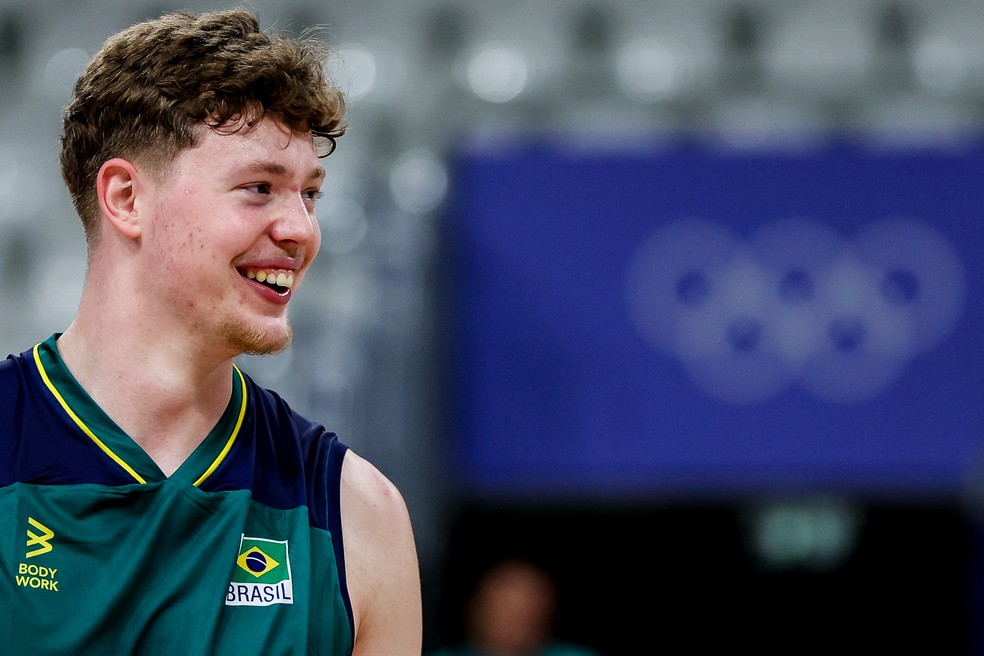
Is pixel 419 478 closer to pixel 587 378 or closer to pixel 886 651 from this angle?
pixel 587 378

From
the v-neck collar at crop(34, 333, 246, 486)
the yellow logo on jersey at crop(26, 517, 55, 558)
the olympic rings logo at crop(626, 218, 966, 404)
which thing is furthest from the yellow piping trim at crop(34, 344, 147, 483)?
the olympic rings logo at crop(626, 218, 966, 404)

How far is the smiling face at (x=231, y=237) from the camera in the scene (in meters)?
2.01

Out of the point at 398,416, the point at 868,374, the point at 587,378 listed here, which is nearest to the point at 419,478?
the point at 398,416

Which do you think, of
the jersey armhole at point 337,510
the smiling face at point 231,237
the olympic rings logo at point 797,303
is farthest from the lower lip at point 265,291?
the olympic rings logo at point 797,303

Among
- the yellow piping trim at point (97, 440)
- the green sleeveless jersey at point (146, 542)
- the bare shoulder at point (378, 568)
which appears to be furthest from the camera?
the bare shoulder at point (378, 568)

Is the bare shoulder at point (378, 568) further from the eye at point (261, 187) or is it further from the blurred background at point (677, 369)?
the blurred background at point (677, 369)

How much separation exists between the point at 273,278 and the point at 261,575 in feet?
1.42

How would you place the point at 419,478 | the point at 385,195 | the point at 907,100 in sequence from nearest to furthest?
the point at 419,478, the point at 385,195, the point at 907,100

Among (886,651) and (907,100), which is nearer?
(886,651)

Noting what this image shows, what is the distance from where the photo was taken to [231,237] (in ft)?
6.57

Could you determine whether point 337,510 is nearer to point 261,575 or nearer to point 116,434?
point 261,575

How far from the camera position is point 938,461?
6023 millimetres

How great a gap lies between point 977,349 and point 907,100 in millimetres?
1812

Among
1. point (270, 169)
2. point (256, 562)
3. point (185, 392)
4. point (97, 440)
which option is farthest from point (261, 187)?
point (256, 562)
